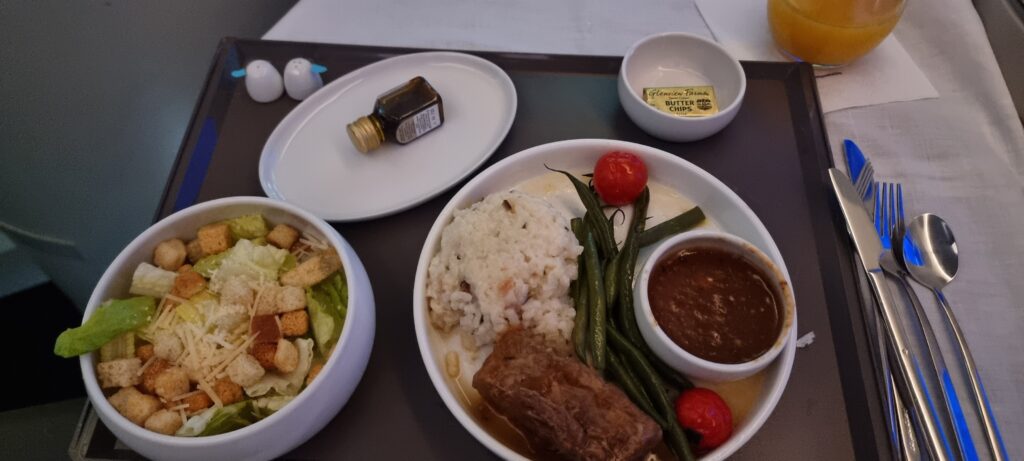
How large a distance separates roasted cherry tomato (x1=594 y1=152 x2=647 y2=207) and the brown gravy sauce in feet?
1.04

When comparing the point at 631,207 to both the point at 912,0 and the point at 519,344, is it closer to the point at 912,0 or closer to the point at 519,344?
the point at 519,344

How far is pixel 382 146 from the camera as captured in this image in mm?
2215

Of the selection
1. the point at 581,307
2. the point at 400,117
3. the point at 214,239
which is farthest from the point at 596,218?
the point at 214,239

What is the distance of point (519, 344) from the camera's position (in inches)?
61.2

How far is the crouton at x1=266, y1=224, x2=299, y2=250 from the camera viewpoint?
1741 mm

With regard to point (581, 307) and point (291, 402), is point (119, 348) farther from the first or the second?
point (581, 307)

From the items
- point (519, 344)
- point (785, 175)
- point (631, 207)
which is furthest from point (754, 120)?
point (519, 344)

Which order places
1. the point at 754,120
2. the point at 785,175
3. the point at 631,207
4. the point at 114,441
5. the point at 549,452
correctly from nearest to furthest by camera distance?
the point at 549,452 < the point at 114,441 < the point at 631,207 < the point at 785,175 < the point at 754,120

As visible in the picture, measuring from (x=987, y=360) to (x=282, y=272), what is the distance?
2.15 meters

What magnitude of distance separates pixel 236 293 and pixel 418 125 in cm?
89

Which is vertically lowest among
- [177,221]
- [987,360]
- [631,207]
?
[987,360]

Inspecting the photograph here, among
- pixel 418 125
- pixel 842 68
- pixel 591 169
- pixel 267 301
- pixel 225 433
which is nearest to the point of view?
pixel 225 433

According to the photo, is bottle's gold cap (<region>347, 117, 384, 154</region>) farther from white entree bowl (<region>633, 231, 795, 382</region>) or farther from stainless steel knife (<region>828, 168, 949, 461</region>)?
stainless steel knife (<region>828, 168, 949, 461</region>)

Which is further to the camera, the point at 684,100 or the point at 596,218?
the point at 684,100
